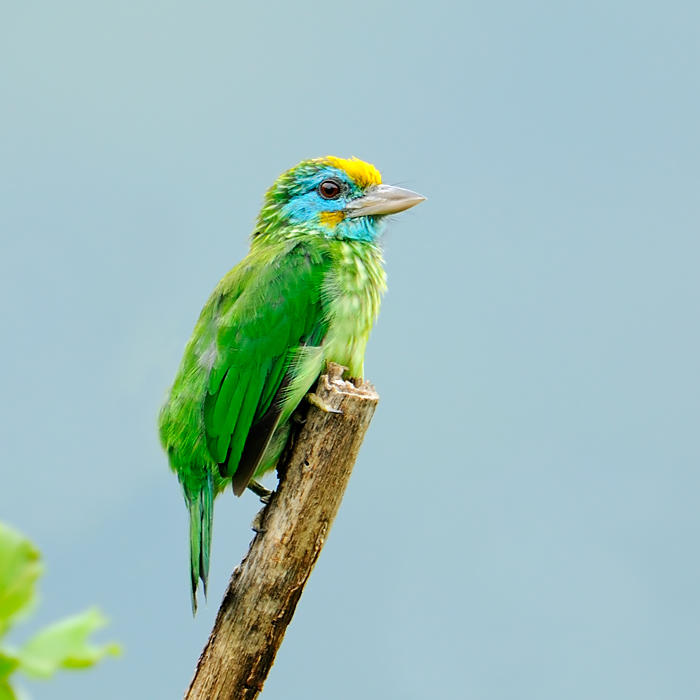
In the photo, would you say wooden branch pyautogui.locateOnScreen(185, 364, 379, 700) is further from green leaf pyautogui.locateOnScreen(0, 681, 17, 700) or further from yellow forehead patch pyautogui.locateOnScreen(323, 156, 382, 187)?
green leaf pyautogui.locateOnScreen(0, 681, 17, 700)

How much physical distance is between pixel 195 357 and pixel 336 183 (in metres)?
1.10

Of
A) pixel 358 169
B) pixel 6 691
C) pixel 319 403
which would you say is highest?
pixel 358 169

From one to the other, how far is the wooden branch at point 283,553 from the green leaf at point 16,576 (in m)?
3.28

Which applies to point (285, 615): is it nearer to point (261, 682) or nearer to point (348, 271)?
point (261, 682)

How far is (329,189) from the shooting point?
449cm

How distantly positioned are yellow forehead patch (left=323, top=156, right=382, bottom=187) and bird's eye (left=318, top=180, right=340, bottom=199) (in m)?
0.09

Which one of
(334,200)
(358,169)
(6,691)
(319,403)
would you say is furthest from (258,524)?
(6,691)

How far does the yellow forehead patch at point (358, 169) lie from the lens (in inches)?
179

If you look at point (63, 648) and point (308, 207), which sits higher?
point (308, 207)

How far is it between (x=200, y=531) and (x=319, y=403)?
706mm

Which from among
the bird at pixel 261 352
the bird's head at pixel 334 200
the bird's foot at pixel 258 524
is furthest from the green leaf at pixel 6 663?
the bird's head at pixel 334 200

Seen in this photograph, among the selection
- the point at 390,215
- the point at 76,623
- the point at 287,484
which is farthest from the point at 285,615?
the point at 76,623

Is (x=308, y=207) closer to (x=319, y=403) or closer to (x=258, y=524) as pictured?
(x=319, y=403)

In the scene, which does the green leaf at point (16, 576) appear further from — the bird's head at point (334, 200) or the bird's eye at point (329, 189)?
the bird's eye at point (329, 189)
